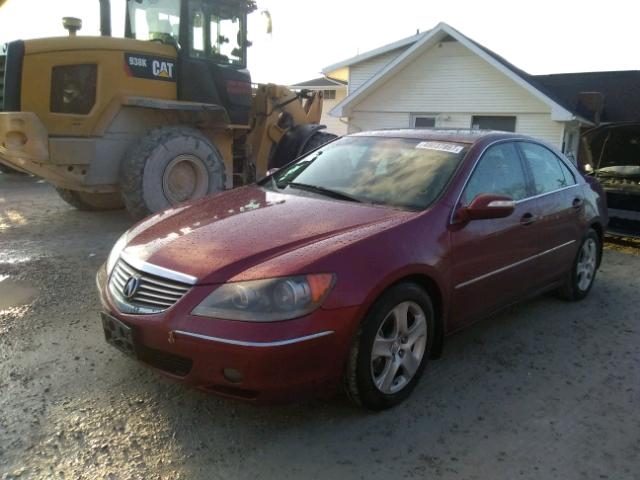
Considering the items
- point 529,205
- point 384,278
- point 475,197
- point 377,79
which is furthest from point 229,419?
point 377,79

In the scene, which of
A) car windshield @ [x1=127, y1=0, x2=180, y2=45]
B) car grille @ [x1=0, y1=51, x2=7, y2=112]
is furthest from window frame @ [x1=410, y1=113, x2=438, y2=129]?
car grille @ [x1=0, y1=51, x2=7, y2=112]

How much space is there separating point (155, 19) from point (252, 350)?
6695 millimetres

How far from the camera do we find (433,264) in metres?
3.21

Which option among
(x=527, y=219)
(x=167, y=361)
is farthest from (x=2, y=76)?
(x=527, y=219)

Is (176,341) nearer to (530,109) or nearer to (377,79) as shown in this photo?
(530,109)

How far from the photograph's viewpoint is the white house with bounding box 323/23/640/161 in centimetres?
1450

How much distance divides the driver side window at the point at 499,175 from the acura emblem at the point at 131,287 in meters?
2.06

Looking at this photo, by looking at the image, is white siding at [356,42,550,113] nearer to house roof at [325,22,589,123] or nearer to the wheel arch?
house roof at [325,22,589,123]

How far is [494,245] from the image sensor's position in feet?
12.2

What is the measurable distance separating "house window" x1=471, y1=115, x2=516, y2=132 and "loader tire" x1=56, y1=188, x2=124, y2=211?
10.3 m

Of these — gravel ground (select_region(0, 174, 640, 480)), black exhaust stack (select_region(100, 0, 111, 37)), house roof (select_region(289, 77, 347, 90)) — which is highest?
house roof (select_region(289, 77, 347, 90))

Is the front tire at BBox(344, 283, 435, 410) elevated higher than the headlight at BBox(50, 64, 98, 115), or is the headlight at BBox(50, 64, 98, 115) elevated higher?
the headlight at BBox(50, 64, 98, 115)

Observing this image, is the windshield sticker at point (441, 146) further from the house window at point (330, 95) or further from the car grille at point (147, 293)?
the house window at point (330, 95)

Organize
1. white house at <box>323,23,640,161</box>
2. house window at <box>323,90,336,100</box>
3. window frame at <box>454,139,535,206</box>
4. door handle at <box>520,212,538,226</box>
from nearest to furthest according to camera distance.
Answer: window frame at <box>454,139,535,206</box> < door handle at <box>520,212,538,226</box> < white house at <box>323,23,640,161</box> < house window at <box>323,90,336,100</box>
